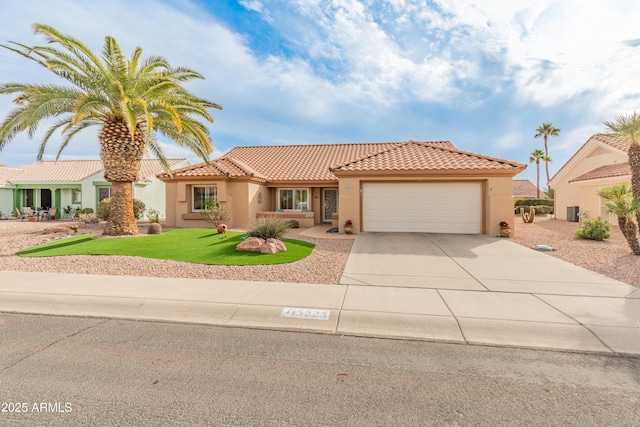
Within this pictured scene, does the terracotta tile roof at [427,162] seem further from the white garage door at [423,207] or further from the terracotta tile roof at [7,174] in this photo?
the terracotta tile roof at [7,174]

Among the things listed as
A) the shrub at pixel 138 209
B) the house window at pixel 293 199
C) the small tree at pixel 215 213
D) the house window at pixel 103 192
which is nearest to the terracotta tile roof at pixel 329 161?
the house window at pixel 293 199

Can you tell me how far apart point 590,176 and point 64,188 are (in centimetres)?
4013

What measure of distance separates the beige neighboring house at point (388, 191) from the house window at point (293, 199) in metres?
0.26

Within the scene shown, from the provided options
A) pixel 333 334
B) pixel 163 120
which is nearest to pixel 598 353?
pixel 333 334

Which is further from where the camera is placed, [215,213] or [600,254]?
[215,213]

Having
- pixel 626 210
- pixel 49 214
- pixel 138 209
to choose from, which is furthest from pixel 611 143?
pixel 49 214

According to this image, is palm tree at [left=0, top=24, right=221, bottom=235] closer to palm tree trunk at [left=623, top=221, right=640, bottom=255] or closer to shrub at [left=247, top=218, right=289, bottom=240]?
shrub at [left=247, top=218, right=289, bottom=240]

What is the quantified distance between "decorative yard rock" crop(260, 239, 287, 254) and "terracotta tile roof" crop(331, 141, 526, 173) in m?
5.71

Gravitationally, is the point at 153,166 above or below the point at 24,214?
above

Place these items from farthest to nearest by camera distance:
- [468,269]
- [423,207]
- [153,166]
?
[153,166]
[423,207]
[468,269]

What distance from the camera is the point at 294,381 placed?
11.8 feet

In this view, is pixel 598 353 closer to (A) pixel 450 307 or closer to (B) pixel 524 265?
(A) pixel 450 307

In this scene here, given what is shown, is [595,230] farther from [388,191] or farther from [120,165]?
[120,165]

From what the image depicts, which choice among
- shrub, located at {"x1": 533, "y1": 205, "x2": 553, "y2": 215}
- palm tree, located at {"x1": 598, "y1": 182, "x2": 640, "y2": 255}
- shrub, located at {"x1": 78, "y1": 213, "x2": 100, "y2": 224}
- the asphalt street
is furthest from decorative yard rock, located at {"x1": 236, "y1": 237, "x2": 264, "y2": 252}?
shrub, located at {"x1": 533, "y1": 205, "x2": 553, "y2": 215}
